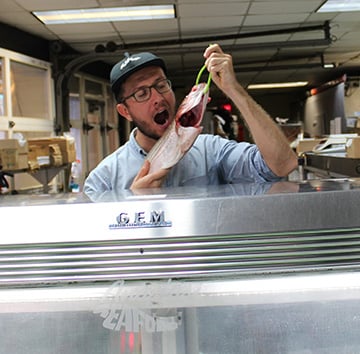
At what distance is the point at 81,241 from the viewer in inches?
27.8

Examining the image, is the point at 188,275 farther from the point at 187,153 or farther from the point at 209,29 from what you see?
the point at 209,29

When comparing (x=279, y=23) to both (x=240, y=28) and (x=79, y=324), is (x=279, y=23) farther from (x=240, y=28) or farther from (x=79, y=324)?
(x=79, y=324)

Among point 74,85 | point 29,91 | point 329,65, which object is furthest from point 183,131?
point 329,65

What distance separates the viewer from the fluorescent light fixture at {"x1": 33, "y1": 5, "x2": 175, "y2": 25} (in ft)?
15.5

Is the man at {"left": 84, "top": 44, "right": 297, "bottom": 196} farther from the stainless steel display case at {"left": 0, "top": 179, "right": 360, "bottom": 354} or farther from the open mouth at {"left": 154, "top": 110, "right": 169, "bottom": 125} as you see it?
the stainless steel display case at {"left": 0, "top": 179, "right": 360, "bottom": 354}

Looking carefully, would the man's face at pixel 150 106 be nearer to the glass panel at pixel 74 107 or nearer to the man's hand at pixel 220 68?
the man's hand at pixel 220 68

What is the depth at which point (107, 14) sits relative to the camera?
493 centimetres

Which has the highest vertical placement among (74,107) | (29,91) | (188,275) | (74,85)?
(74,85)

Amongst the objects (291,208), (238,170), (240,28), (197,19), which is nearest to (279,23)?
(240,28)

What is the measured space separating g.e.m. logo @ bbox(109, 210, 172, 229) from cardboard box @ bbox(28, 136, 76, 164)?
3.82 m

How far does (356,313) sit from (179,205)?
33 cm

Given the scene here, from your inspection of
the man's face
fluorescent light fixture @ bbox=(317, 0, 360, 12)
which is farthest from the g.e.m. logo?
fluorescent light fixture @ bbox=(317, 0, 360, 12)

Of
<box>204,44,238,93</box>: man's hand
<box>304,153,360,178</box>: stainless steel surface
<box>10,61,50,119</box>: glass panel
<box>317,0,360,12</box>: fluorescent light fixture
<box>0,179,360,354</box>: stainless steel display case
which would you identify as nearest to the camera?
<box>0,179,360,354</box>: stainless steel display case

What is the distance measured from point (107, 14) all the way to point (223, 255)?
4.77 meters
